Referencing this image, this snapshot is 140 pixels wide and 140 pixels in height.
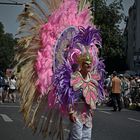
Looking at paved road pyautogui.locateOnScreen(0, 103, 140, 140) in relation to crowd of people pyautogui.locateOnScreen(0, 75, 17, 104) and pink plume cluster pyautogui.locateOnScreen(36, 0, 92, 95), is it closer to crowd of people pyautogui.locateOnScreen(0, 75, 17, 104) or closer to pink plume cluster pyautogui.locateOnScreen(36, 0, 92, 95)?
pink plume cluster pyautogui.locateOnScreen(36, 0, 92, 95)

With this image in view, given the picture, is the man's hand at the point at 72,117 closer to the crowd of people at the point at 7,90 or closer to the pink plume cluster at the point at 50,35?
the pink plume cluster at the point at 50,35

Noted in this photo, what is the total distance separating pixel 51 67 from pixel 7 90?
23993 mm

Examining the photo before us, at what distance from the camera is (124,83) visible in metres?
27.1

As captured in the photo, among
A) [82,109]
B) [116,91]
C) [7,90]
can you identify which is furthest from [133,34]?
[82,109]

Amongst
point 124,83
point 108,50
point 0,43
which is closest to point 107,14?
point 108,50

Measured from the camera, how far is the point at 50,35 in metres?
6.94

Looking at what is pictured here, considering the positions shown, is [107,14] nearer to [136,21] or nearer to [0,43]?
[136,21]

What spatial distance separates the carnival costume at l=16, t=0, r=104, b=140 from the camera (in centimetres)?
684

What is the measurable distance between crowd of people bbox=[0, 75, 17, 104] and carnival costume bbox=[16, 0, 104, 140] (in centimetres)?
2152

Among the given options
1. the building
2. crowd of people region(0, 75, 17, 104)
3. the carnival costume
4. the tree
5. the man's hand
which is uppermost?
the building

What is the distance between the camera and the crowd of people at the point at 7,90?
28909 millimetres

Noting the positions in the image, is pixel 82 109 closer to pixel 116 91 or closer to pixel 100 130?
pixel 100 130

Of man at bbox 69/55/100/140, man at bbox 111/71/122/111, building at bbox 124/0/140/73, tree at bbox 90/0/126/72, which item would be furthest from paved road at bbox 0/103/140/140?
building at bbox 124/0/140/73

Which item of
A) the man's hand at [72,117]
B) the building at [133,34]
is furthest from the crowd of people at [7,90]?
the building at [133,34]
